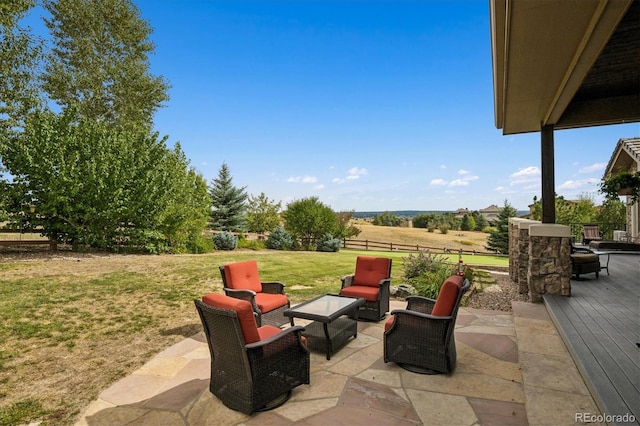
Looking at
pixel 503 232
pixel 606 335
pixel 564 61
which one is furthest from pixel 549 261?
pixel 503 232

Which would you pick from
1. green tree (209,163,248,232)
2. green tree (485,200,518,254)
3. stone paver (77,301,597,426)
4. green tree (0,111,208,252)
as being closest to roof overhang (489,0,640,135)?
stone paver (77,301,597,426)

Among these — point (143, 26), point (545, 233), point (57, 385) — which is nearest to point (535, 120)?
point (545, 233)

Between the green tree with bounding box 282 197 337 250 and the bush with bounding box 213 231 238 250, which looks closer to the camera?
the bush with bounding box 213 231 238 250

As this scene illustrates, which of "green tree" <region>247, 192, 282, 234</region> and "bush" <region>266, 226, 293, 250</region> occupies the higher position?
"green tree" <region>247, 192, 282, 234</region>

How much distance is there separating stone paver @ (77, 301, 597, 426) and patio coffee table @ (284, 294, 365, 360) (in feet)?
0.54

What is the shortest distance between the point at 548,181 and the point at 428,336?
4240 millimetres

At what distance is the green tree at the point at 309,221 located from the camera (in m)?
18.9

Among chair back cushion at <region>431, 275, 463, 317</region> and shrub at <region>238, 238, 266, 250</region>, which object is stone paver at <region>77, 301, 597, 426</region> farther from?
shrub at <region>238, 238, 266, 250</region>

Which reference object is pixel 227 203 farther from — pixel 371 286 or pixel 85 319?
pixel 371 286

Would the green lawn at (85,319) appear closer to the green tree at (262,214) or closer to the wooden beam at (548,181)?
the wooden beam at (548,181)

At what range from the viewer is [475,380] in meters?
3.27

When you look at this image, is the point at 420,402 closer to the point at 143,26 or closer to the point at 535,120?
the point at 535,120

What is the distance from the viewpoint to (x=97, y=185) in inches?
479

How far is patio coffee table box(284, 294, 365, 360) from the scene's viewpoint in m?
3.95
